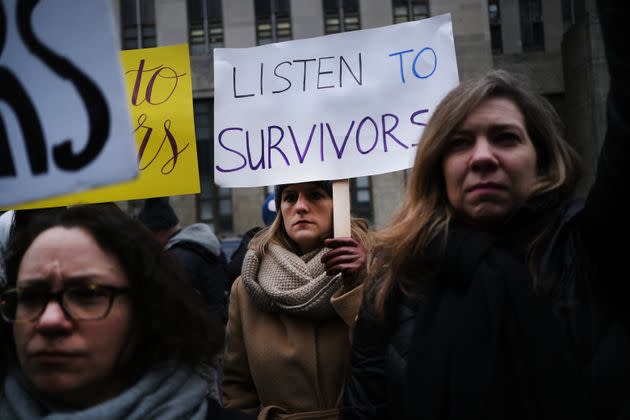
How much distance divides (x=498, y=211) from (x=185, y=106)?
1.62 meters

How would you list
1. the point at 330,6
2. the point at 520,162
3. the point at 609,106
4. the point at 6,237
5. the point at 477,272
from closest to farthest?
the point at 609,106 < the point at 477,272 < the point at 520,162 < the point at 6,237 < the point at 330,6

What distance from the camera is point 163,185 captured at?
265cm

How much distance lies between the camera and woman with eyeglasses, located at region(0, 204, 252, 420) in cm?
134

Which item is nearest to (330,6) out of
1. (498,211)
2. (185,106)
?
(185,106)

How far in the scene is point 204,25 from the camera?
20938 millimetres

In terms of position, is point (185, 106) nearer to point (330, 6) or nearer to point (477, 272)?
point (477, 272)

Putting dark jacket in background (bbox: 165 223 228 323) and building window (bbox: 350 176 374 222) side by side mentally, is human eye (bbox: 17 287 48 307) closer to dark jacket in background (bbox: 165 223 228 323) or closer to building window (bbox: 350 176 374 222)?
dark jacket in background (bbox: 165 223 228 323)

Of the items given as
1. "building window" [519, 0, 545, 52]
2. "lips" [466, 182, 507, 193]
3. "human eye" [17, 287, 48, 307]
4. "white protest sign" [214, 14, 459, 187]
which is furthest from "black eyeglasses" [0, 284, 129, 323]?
"building window" [519, 0, 545, 52]

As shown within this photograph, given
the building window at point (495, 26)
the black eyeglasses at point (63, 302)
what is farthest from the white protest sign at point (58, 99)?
the building window at point (495, 26)

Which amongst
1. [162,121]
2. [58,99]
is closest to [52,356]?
[58,99]

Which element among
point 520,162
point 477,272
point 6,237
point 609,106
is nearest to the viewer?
point 609,106

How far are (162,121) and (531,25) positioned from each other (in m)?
20.6

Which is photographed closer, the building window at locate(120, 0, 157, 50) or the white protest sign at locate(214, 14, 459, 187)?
the white protest sign at locate(214, 14, 459, 187)

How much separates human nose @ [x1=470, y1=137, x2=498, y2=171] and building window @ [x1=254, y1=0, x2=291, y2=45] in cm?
1994
